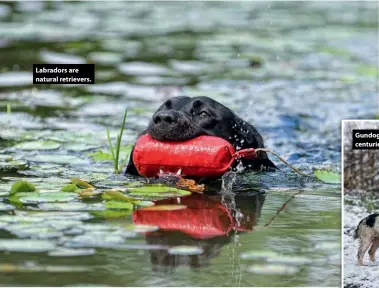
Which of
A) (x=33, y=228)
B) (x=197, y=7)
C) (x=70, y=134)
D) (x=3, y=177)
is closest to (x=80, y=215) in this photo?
(x=33, y=228)

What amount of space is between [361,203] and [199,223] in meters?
1.06

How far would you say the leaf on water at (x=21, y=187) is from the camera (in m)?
6.89

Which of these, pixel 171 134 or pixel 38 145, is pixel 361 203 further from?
pixel 38 145

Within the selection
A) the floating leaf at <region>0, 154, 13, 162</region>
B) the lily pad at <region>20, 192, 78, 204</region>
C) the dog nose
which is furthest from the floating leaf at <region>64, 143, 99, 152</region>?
the lily pad at <region>20, 192, 78, 204</region>

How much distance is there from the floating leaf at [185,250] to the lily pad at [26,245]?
680mm

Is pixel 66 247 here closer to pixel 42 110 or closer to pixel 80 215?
pixel 80 215

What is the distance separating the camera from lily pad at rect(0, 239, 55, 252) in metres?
5.55

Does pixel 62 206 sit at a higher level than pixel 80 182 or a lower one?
lower

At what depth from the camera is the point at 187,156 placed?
7.42 m

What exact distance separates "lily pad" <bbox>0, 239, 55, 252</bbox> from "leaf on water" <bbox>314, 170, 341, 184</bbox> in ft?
9.94

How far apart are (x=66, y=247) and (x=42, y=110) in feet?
18.7

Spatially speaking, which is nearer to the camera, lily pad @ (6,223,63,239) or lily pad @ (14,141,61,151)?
lily pad @ (6,223,63,239)

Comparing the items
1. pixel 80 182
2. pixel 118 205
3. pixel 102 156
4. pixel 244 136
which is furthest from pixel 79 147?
pixel 118 205

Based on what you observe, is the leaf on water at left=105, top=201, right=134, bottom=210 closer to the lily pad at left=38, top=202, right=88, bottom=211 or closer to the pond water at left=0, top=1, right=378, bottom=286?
the pond water at left=0, top=1, right=378, bottom=286
